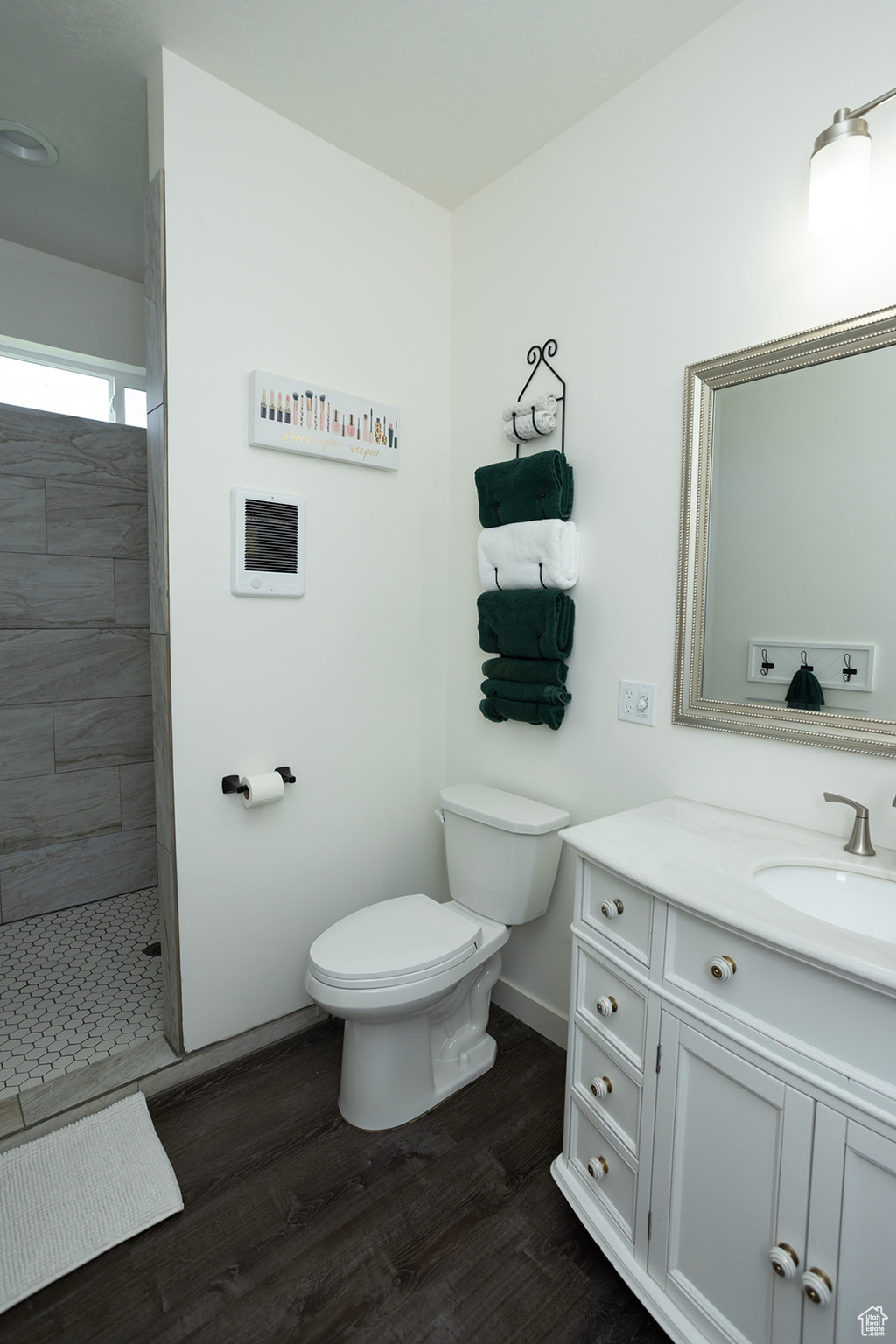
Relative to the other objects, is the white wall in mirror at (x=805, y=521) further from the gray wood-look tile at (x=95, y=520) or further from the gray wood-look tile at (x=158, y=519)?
the gray wood-look tile at (x=95, y=520)

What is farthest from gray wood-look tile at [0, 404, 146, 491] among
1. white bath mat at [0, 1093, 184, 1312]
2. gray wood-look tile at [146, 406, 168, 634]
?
white bath mat at [0, 1093, 184, 1312]

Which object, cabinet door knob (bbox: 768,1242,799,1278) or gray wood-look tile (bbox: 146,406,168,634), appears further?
gray wood-look tile (bbox: 146,406,168,634)

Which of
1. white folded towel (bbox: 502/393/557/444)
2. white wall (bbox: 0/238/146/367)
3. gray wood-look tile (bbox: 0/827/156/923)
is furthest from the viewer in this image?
gray wood-look tile (bbox: 0/827/156/923)

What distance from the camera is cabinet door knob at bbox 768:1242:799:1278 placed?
2.97 ft

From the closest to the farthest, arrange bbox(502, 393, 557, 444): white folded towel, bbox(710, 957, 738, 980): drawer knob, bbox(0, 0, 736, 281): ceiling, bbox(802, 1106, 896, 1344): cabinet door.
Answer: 1. bbox(802, 1106, 896, 1344): cabinet door
2. bbox(710, 957, 738, 980): drawer knob
3. bbox(0, 0, 736, 281): ceiling
4. bbox(502, 393, 557, 444): white folded towel

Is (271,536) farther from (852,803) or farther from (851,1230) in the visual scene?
(851,1230)

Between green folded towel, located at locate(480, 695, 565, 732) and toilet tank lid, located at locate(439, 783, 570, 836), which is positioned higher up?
green folded towel, located at locate(480, 695, 565, 732)

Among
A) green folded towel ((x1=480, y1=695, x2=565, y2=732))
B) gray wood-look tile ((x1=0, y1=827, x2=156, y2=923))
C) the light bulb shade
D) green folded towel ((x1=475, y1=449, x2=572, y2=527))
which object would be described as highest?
the light bulb shade

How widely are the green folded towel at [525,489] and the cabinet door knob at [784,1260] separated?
1556 millimetres

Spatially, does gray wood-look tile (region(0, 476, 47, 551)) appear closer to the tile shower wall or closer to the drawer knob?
the tile shower wall

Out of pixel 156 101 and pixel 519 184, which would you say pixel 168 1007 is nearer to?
pixel 156 101

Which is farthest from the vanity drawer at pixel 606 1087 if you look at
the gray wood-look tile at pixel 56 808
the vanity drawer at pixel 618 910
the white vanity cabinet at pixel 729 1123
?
the gray wood-look tile at pixel 56 808

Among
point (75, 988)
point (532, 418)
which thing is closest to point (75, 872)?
point (75, 988)

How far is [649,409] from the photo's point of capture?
1661 millimetres
